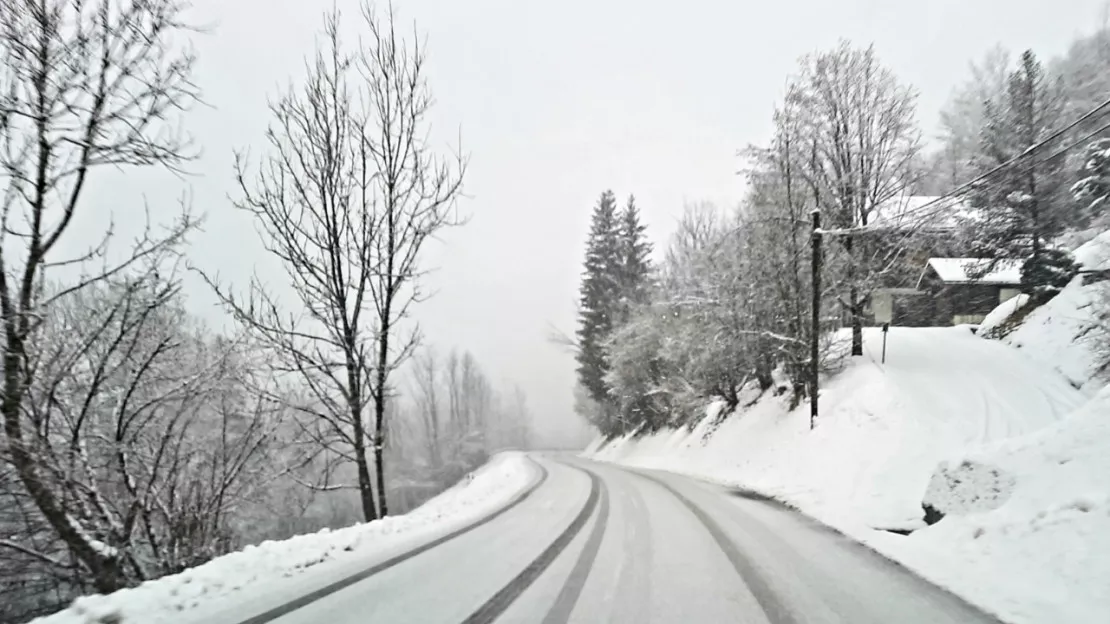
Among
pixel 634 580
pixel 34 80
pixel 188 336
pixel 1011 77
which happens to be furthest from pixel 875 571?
pixel 1011 77

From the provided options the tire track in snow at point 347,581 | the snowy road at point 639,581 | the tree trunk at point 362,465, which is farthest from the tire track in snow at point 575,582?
the tree trunk at point 362,465

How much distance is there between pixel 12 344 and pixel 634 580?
6.74 m

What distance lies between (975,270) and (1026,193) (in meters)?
3.58

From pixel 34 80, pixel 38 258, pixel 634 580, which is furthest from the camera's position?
Result: pixel 38 258

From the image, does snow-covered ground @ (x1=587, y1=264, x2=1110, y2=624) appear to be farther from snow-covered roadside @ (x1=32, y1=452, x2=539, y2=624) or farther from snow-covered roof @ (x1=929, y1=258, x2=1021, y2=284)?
snow-covered roadside @ (x1=32, y1=452, x2=539, y2=624)

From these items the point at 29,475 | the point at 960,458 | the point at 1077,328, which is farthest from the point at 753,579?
the point at 1077,328

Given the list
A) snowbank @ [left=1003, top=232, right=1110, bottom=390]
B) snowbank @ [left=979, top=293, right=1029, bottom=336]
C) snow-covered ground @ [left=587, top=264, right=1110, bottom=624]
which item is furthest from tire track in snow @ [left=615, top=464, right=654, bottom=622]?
snowbank @ [left=979, top=293, right=1029, bottom=336]

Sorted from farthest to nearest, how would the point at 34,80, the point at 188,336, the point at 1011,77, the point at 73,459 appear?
the point at 1011,77 → the point at 188,336 → the point at 73,459 → the point at 34,80

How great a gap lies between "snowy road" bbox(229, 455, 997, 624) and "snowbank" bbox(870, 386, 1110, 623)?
0.44 metres

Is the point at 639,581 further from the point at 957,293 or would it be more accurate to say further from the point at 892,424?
the point at 957,293

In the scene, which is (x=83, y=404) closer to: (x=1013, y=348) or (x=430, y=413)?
(x=1013, y=348)

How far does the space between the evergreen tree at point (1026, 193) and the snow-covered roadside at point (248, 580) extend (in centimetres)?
2501

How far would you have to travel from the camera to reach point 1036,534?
5.52 meters

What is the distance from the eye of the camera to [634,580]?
547 cm
